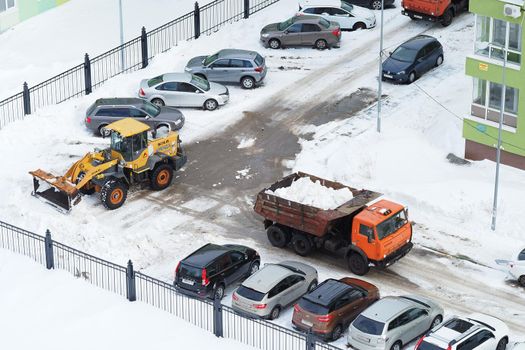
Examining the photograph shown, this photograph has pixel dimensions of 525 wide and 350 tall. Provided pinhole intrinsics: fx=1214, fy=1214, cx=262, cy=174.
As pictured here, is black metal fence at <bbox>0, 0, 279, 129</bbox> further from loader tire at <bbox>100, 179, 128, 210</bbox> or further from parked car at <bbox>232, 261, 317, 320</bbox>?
parked car at <bbox>232, 261, 317, 320</bbox>

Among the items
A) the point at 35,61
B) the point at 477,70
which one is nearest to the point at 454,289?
the point at 477,70

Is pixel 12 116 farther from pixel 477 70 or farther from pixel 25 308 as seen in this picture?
pixel 477 70

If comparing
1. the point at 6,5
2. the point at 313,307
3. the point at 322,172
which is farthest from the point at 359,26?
the point at 313,307

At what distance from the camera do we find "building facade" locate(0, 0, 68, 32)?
6172 cm

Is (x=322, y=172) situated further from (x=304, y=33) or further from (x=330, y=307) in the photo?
(x=304, y=33)

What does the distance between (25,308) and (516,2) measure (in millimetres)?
21021

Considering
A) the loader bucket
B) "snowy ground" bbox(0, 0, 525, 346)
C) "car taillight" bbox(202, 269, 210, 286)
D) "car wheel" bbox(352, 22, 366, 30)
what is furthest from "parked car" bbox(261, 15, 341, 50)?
"car taillight" bbox(202, 269, 210, 286)

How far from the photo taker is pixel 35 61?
58.5 metres

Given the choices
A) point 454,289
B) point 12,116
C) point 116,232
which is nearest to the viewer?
point 454,289

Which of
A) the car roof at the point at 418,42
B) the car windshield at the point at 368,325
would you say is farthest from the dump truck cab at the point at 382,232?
the car roof at the point at 418,42

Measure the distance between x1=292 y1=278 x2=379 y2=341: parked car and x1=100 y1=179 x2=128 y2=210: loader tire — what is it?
414 inches

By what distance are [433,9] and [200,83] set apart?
42.9ft

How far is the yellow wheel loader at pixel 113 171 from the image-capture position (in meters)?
45.1

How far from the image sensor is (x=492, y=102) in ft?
155
